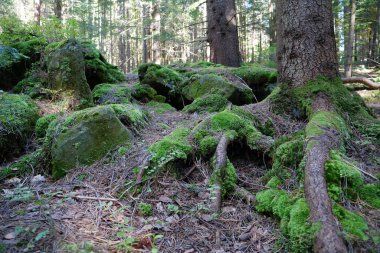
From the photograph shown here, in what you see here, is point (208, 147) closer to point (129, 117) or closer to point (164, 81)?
point (129, 117)

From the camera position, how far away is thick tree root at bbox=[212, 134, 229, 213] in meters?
3.10

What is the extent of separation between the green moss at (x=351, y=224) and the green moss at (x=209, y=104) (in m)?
3.56

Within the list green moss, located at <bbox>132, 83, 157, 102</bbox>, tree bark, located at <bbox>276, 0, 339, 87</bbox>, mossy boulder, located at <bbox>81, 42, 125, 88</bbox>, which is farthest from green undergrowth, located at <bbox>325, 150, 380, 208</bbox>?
mossy boulder, located at <bbox>81, 42, 125, 88</bbox>

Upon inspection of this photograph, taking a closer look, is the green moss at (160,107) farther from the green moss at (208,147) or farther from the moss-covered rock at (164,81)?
the green moss at (208,147)

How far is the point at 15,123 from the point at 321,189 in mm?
4955

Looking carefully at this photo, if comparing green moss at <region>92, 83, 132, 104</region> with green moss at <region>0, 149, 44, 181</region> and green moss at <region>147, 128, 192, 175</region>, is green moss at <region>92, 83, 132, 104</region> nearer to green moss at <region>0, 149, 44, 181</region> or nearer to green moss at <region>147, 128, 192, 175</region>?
green moss at <region>0, 149, 44, 181</region>

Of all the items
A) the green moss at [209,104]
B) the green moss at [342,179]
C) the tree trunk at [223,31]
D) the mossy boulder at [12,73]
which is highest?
the tree trunk at [223,31]

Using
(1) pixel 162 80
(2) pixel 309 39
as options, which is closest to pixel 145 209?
(2) pixel 309 39

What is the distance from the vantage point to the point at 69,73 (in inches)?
245

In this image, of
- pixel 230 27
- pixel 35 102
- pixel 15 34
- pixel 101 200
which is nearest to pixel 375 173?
pixel 101 200

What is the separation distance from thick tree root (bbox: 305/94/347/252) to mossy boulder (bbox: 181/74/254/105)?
2.67m

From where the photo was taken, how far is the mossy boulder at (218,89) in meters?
6.20

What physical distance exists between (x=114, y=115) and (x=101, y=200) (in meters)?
1.57

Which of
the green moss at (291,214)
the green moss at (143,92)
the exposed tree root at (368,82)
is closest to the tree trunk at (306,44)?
the exposed tree root at (368,82)
